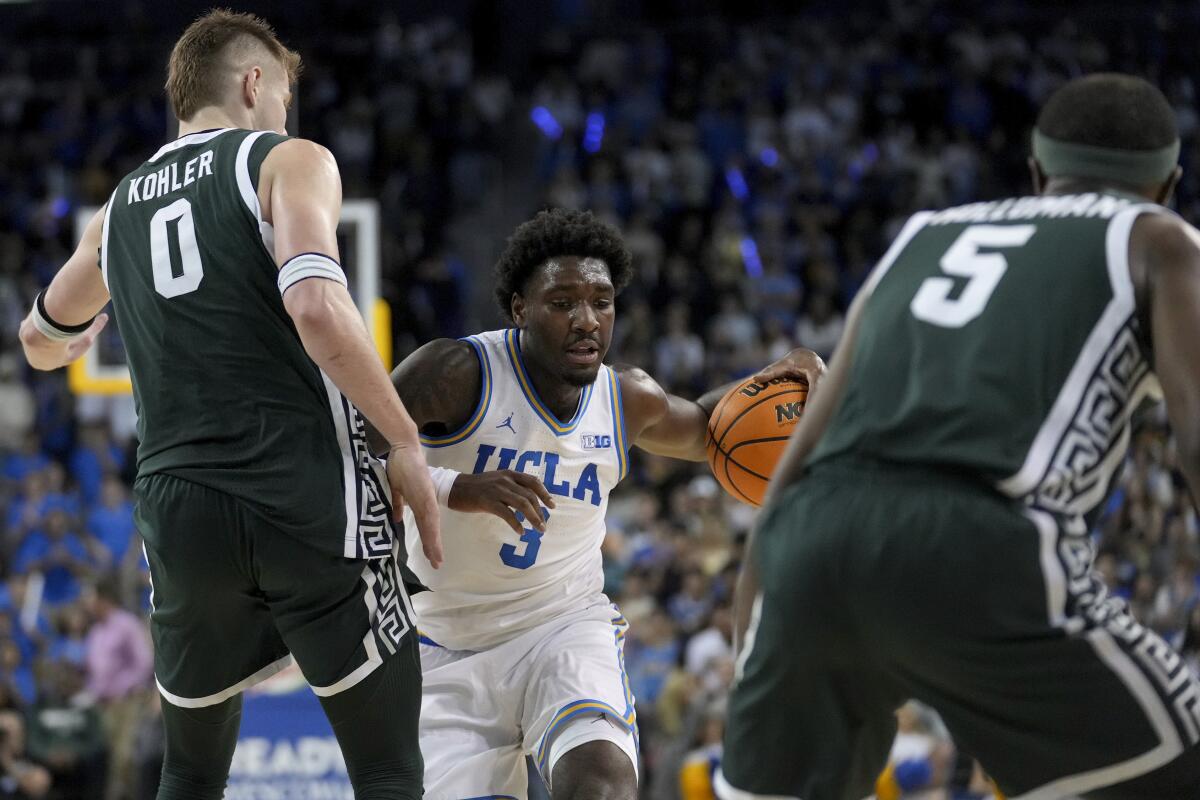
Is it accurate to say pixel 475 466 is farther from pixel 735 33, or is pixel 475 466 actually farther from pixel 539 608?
pixel 735 33

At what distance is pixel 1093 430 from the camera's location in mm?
2613

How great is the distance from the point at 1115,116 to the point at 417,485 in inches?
69.0

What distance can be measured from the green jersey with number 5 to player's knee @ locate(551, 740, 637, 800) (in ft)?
5.57

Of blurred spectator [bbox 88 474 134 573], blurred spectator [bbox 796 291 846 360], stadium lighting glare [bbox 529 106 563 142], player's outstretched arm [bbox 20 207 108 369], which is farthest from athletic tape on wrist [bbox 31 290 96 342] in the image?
stadium lighting glare [bbox 529 106 563 142]

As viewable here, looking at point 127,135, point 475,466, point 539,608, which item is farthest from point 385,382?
point 127,135

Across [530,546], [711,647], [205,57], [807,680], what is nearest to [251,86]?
[205,57]

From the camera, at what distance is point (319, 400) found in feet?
11.9

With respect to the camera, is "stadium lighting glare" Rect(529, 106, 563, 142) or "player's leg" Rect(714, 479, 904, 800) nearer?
"player's leg" Rect(714, 479, 904, 800)

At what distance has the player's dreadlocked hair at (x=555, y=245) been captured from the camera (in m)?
4.76

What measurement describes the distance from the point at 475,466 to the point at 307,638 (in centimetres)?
106

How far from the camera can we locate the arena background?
11.0m

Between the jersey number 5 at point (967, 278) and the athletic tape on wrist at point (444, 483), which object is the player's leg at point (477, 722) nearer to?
the athletic tape on wrist at point (444, 483)

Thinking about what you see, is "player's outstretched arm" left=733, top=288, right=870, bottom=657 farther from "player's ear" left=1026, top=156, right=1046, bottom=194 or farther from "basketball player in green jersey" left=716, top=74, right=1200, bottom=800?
"player's ear" left=1026, top=156, right=1046, bottom=194

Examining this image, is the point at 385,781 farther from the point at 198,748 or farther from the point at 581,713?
Answer: the point at 581,713
